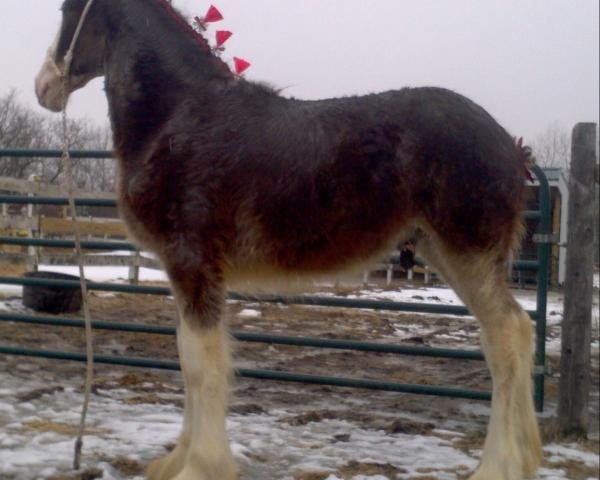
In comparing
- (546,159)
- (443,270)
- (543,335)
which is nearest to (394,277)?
(546,159)

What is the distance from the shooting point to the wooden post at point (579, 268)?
488 centimetres

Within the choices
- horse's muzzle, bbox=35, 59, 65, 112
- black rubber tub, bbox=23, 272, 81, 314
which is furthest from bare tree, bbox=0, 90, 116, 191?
horse's muzzle, bbox=35, 59, 65, 112

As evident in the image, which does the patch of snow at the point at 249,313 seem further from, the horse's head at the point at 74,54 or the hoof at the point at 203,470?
the hoof at the point at 203,470

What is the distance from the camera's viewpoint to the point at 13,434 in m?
4.15

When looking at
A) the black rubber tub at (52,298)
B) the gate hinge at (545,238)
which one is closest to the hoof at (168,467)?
the gate hinge at (545,238)

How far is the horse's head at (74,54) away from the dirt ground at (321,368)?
1559mm

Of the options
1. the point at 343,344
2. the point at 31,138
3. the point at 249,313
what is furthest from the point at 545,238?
the point at 31,138

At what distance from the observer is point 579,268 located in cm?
491

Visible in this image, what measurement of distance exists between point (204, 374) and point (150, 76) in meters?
1.47

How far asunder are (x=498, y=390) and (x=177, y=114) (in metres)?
2.01

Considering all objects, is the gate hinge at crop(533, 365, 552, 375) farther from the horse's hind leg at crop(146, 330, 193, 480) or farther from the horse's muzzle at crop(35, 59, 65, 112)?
the horse's muzzle at crop(35, 59, 65, 112)

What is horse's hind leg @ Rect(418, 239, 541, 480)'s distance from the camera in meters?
3.57

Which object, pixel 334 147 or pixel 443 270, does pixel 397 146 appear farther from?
pixel 443 270

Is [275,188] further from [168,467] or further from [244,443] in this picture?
[244,443]
